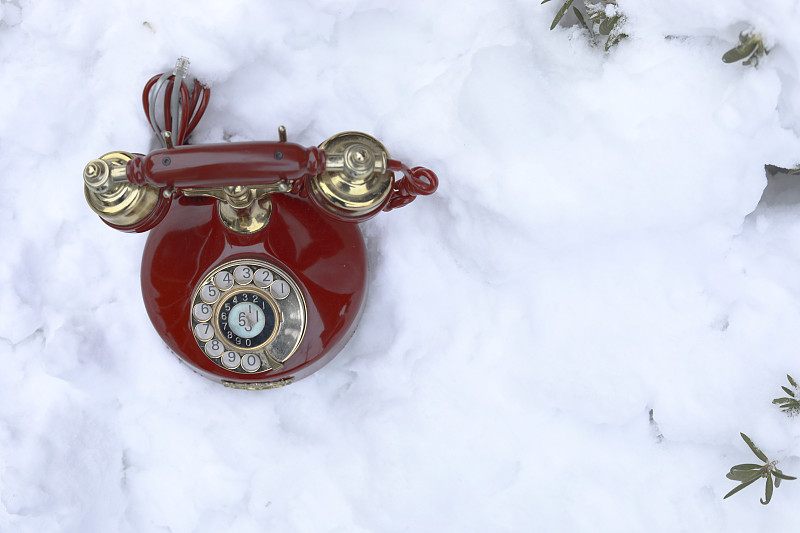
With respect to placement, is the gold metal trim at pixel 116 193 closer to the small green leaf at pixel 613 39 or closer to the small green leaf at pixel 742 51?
the small green leaf at pixel 613 39

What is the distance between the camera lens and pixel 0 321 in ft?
4.22

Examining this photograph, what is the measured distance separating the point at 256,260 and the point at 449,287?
1.29ft

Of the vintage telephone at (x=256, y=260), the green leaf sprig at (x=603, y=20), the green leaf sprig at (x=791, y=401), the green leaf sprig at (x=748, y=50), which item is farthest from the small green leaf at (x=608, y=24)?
the green leaf sprig at (x=791, y=401)

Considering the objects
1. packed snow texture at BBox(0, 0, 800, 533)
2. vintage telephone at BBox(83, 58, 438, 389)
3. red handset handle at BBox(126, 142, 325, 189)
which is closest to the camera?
red handset handle at BBox(126, 142, 325, 189)

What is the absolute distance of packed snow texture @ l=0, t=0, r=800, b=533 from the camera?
3.79 feet

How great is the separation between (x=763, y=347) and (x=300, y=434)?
2.94 feet

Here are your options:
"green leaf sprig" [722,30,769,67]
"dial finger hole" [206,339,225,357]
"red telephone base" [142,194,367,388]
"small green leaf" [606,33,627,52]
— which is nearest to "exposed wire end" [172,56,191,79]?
"red telephone base" [142,194,367,388]

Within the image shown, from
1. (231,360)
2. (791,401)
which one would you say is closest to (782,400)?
(791,401)

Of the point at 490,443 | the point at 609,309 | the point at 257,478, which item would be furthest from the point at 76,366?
the point at 609,309

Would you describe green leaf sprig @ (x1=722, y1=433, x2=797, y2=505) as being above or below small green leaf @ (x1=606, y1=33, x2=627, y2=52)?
below

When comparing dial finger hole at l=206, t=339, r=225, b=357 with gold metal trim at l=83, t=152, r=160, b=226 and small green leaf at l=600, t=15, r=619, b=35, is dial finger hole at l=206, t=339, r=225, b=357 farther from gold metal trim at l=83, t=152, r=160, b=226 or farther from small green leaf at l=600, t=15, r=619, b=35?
small green leaf at l=600, t=15, r=619, b=35

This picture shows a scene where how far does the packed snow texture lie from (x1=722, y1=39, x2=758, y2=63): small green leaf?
0.06 meters

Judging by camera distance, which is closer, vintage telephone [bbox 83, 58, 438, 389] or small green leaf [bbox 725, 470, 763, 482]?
vintage telephone [bbox 83, 58, 438, 389]

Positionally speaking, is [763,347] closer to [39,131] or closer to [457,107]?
[457,107]
